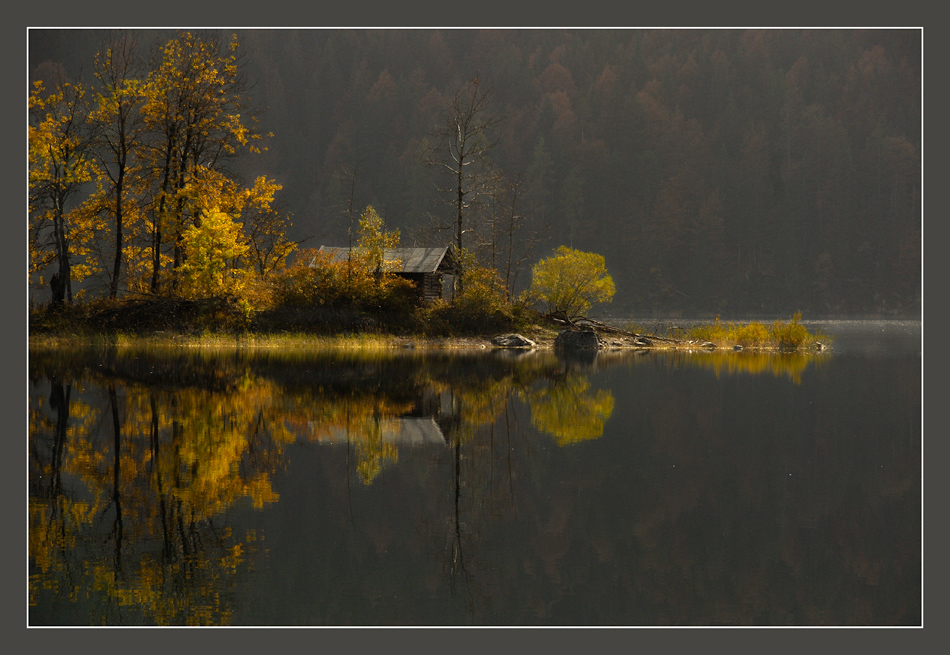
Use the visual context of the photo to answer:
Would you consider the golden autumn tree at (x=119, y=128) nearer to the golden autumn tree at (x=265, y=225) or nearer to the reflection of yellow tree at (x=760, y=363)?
the golden autumn tree at (x=265, y=225)

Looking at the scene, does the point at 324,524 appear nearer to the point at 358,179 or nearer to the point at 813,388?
the point at 813,388

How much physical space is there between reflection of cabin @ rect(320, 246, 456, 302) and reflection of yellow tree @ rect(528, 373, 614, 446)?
2429cm

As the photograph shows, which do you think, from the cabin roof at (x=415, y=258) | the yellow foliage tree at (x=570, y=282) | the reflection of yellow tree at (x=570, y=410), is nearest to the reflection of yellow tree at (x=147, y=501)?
the reflection of yellow tree at (x=570, y=410)

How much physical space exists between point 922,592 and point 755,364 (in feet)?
81.9

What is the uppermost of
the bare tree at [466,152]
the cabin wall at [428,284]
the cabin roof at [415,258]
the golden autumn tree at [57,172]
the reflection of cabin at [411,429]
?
the bare tree at [466,152]

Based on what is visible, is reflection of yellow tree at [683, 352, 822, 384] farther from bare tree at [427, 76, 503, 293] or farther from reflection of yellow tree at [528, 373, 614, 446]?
bare tree at [427, 76, 503, 293]

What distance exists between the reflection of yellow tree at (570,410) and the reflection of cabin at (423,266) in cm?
2429

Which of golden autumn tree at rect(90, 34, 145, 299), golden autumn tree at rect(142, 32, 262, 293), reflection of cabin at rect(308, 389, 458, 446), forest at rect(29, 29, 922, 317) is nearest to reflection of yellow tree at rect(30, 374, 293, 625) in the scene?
reflection of cabin at rect(308, 389, 458, 446)

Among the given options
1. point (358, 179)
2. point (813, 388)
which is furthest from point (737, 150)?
point (813, 388)

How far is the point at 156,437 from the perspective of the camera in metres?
11.2

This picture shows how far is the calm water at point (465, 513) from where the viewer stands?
227 inches

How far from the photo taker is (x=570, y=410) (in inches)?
601

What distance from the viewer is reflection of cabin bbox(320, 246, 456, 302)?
44281mm

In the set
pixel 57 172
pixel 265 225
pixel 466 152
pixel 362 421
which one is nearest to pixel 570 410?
pixel 362 421
